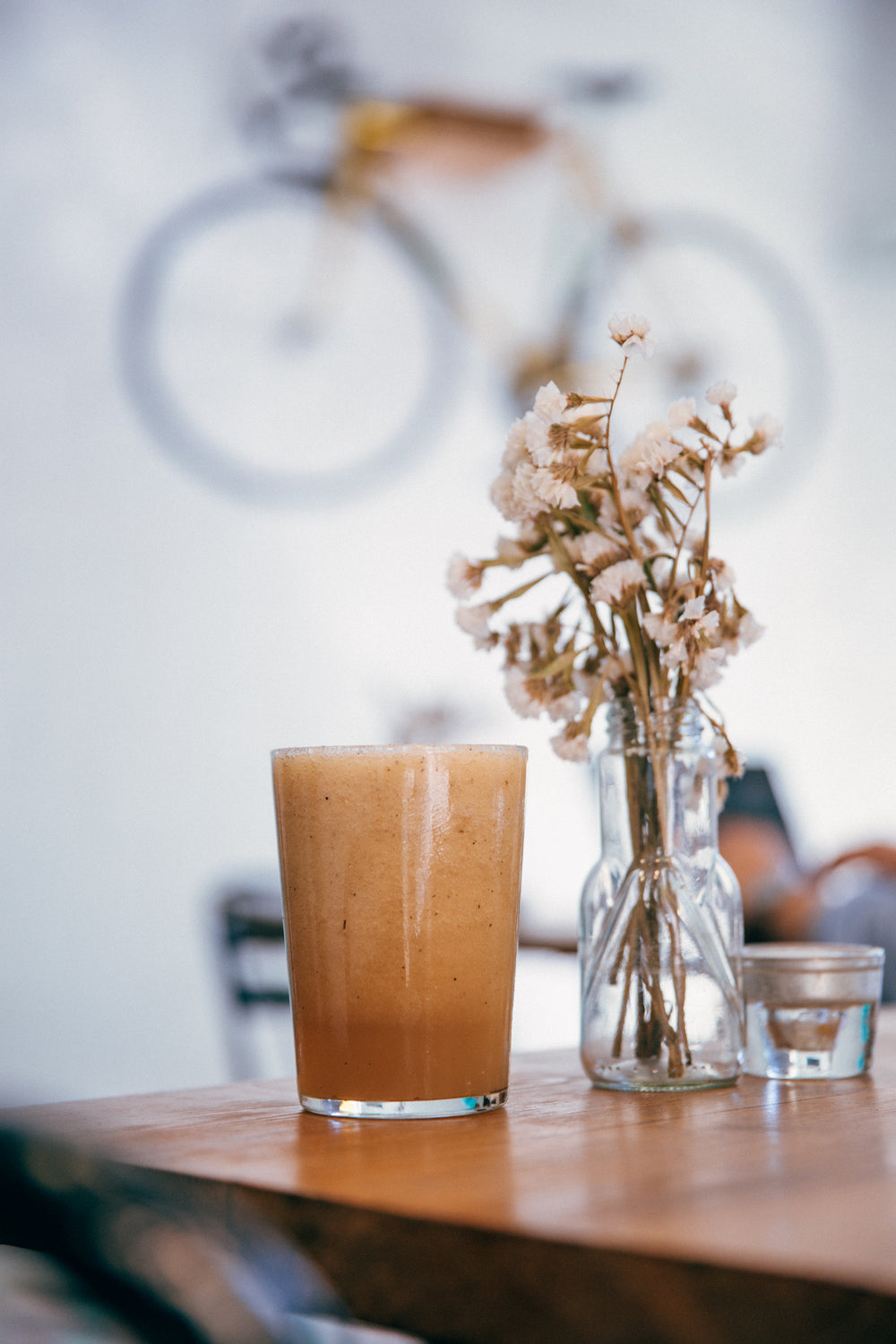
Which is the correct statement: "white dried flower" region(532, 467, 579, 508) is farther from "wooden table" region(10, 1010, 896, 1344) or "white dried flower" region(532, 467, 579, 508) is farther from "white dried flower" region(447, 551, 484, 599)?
"wooden table" region(10, 1010, 896, 1344)

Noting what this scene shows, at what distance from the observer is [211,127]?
306 cm

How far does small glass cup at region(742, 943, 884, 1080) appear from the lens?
670mm

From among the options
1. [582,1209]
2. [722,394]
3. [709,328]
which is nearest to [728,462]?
[722,394]

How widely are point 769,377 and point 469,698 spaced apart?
126 centimetres

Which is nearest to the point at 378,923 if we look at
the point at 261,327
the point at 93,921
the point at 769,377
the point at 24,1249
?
the point at 24,1249

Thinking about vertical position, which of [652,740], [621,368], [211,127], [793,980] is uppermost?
[211,127]

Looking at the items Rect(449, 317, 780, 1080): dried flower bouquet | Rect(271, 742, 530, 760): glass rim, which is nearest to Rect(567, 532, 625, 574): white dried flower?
Rect(449, 317, 780, 1080): dried flower bouquet

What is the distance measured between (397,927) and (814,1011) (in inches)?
8.9

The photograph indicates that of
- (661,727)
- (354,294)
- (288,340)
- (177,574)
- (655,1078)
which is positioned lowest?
(655,1078)

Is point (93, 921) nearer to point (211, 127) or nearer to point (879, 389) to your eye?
point (211, 127)

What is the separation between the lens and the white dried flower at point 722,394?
2.14 feet

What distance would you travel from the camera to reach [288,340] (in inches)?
123

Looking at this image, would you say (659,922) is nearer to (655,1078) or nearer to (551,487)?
(655,1078)

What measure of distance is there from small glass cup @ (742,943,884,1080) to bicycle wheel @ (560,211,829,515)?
2.79m
